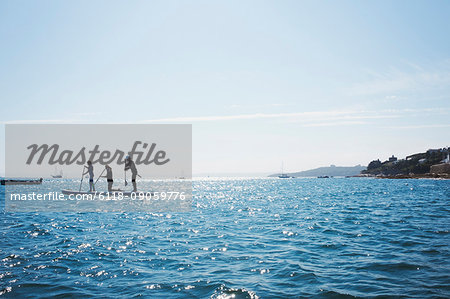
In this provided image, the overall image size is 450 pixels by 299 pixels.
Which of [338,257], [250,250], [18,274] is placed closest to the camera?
[18,274]

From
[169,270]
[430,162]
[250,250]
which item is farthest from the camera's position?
[430,162]

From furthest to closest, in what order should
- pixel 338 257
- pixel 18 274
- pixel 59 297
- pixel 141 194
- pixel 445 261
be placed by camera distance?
pixel 141 194 < pixel 338 257 < pixel 445 261 < pixel 18 274 < pixel 59 297

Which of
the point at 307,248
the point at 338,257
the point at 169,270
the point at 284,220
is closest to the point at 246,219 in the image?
the point at 284,220

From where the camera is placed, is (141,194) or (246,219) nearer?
(246,219)

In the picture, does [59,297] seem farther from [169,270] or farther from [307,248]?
[307,248]

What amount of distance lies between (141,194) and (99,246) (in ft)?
72.0

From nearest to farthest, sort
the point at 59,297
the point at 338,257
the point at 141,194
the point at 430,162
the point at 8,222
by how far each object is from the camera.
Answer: the point at 59,297
the point at 338,257
the point at 8,222
the point at 141,194
the point at 430,162

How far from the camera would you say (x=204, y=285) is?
8469mm

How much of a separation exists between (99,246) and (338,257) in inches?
400

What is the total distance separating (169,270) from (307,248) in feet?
20.7

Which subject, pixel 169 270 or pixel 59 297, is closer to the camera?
pixel 59 297

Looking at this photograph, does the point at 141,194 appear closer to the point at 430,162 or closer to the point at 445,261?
the point at 445,261

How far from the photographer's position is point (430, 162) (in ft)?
583

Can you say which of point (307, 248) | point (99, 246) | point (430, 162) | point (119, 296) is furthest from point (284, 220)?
point (430, 162)
